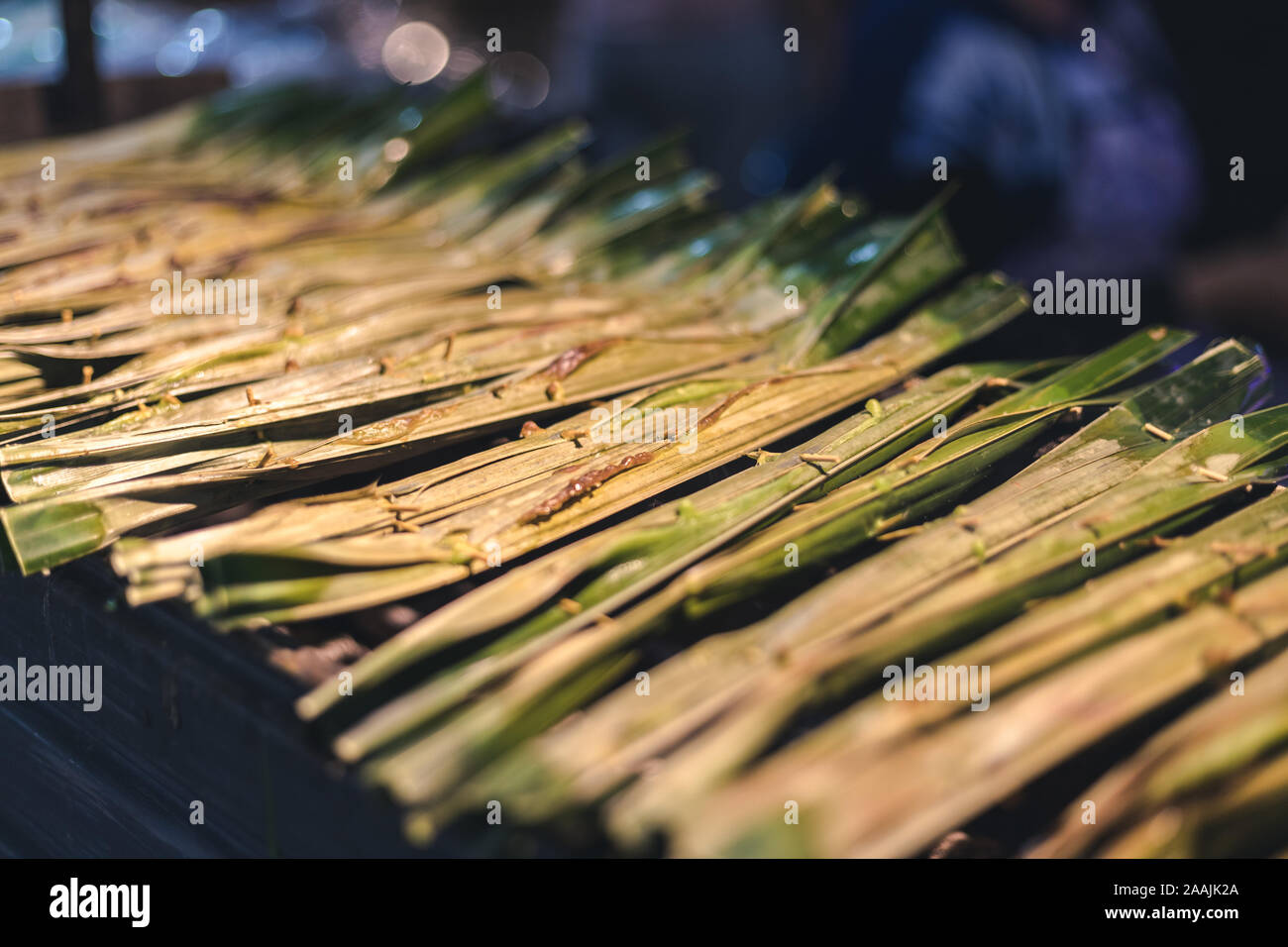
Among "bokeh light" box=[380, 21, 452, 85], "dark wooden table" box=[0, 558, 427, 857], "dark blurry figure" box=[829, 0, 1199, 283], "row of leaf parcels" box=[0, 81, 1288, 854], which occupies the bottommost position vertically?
"dark wooden table" box=[0, 558, 427, 857]

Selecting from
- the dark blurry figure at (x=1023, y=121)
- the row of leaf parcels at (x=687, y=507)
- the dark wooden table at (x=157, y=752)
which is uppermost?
the dark blurry figure at (x=1023, y=121)

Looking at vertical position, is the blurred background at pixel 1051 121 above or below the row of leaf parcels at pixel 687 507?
above

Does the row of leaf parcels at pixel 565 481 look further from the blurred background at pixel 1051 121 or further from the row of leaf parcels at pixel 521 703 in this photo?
the blurred background at pixel 1051 121

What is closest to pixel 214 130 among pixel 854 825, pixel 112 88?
pixel 112 88

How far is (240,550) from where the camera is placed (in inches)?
50.8

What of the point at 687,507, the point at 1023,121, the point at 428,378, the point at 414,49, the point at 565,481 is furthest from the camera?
the point at 414,49

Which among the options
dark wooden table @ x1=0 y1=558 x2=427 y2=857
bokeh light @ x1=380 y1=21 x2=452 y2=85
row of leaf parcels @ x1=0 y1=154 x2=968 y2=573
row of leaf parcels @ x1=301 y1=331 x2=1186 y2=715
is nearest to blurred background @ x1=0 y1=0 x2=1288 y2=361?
row of leaf parcels @ x1=0 y1=154 x2=968 y2=573

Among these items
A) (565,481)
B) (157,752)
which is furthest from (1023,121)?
(157,752)

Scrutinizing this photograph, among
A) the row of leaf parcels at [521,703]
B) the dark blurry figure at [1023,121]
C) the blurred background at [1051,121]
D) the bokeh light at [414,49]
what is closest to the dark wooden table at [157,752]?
the row of leaf parcels at [521,703]

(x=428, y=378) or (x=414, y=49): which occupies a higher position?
(x=414, y=49)

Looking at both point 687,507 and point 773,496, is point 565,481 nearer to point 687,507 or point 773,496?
point 687,507

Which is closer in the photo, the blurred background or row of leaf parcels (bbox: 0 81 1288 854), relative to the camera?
row of leaf parcels (bbox: 0 81 1288 854)

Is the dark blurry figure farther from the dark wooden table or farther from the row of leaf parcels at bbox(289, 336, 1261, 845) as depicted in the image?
the dark wooden table

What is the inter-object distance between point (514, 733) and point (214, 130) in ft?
9.73
